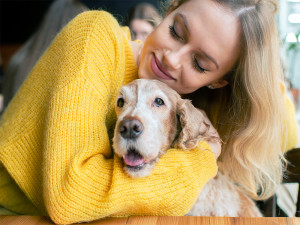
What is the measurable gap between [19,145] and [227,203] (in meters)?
0.90

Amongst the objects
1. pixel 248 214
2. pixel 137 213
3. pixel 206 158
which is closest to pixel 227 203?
pixel 248 214

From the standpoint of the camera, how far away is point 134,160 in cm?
97

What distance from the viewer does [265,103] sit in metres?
1.27

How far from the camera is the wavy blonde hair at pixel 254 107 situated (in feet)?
4.09

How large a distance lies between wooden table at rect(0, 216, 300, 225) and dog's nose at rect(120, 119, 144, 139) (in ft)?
0.79

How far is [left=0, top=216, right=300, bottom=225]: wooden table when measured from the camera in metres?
0.85

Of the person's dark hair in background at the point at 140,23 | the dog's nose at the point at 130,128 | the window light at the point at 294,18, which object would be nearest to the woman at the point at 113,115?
the dog's nose at the point at 130,128

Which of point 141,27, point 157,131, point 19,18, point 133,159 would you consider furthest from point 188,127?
point 19,18

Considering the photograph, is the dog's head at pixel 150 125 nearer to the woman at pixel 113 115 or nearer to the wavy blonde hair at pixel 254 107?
the woman at pixel 113 115

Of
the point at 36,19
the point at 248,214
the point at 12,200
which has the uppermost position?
the point at 12,200

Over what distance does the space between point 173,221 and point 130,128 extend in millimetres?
289

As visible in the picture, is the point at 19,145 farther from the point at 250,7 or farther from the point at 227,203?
the point at 250,7

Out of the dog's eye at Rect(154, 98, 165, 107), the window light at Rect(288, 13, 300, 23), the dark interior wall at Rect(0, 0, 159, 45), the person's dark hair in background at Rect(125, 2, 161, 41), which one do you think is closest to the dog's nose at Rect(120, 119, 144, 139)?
the dog's eye at Rect(154, 98, 165, 107)

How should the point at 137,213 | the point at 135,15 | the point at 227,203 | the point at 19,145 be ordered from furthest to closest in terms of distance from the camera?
the point at 135,15
the point at 227,203
the point at 19,145
the point at 137,213
